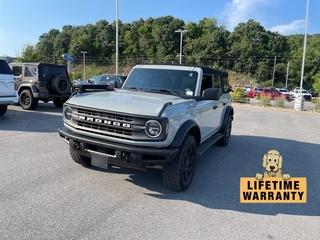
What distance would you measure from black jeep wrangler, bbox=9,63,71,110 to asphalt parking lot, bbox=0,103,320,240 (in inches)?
218

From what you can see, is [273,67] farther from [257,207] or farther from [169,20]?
[257,207]

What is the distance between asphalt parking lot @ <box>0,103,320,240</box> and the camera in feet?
9.27

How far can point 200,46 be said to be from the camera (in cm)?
8344

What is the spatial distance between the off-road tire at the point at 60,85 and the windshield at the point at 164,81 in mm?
6682

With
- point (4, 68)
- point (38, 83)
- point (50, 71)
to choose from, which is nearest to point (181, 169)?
point (4, 68)

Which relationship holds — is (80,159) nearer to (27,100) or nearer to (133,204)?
(133,204)

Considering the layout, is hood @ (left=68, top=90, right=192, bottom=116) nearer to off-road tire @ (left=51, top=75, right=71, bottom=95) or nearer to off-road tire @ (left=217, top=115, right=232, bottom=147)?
off-road tire @ (left=217, top=115, right=232, bottom=147)

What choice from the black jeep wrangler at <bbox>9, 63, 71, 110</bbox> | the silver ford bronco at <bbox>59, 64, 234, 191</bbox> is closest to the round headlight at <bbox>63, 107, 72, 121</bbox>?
the silver ford bronco at <bbox>59, 64, 234, 191</bbox>

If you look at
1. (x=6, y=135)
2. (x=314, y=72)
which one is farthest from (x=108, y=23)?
(x=6, y=135)

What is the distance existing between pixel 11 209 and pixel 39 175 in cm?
109

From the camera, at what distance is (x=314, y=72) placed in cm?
6756

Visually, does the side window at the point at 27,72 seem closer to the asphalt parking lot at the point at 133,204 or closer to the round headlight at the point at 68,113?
the asphalt parking lot at the point at 133,204

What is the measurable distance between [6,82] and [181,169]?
6874 millimetres

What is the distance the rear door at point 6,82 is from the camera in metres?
7.94
